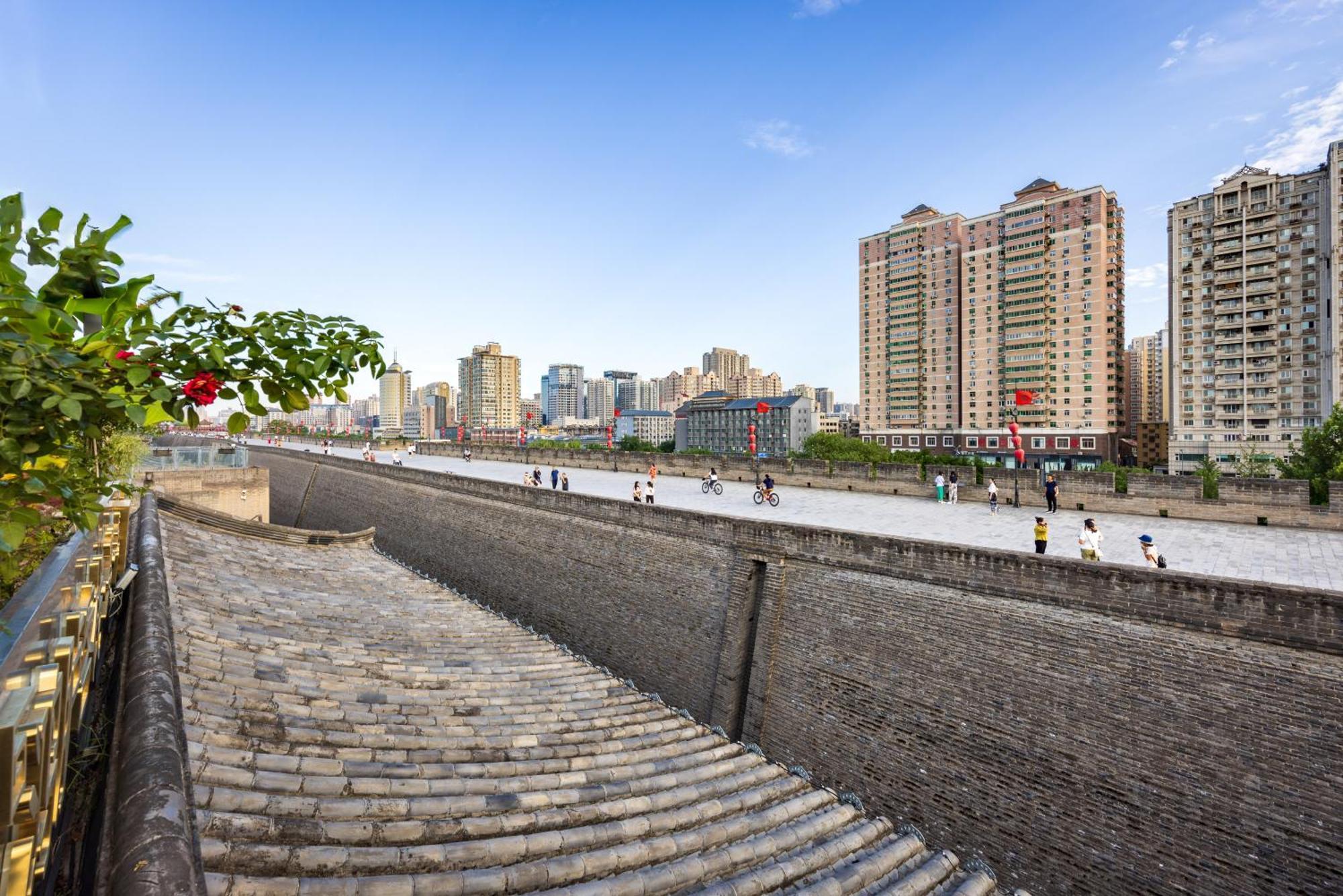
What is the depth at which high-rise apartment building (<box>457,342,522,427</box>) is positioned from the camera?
142750mm

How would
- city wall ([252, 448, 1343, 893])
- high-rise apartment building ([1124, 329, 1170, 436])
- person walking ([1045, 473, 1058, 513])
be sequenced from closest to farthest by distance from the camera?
city wall ([252, 448, 1343, 893]) < person walking ([1045, 473, 1058, 513]) < high-rise apartment building ([1124, 329, 1170, 436])

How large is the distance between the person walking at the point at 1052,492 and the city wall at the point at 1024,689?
297 inches

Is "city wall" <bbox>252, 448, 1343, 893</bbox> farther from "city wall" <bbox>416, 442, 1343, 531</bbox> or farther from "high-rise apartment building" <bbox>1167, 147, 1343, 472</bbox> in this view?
"high-rise apartment building" <bbox>1167, 147, 1343, 472</bbox>

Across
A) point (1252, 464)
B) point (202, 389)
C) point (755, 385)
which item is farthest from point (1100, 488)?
point (755, 385)

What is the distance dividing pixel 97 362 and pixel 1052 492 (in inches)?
601

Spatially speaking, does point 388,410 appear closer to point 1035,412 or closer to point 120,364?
point 1035,412

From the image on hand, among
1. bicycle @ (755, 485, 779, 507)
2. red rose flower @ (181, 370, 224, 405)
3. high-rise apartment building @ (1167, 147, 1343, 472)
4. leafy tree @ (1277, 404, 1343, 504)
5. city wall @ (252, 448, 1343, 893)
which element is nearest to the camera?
red rose flower @ (181, 370, 224, 405)

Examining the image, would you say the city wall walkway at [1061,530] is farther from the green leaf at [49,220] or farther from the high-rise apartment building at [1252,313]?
the high-rise apartment building at [1252,313]

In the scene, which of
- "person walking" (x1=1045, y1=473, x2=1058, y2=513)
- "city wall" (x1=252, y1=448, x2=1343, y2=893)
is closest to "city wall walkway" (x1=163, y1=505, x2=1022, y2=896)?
"city wall" (x1=252, y1=448, x2=1343, y2=893)

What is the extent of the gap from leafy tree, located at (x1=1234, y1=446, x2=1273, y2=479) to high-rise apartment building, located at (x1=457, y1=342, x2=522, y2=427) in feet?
400

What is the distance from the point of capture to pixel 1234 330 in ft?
177

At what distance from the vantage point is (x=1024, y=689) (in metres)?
6.84

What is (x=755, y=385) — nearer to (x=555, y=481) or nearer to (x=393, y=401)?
(x=393, y=401)

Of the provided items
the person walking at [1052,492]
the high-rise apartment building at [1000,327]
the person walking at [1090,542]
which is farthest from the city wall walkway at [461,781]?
the high-rise apartment building at [1000,327]
